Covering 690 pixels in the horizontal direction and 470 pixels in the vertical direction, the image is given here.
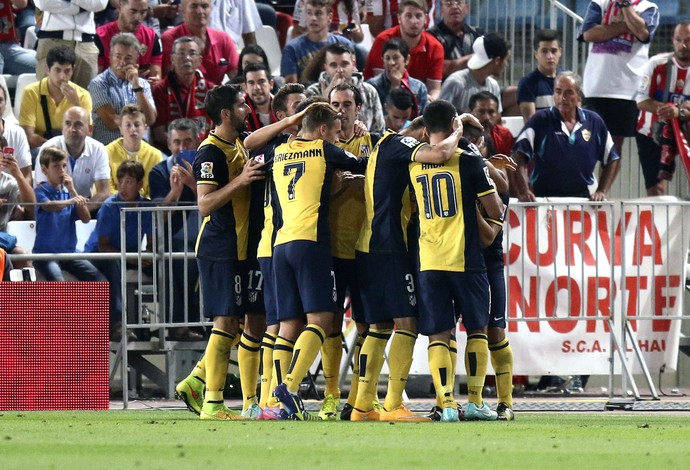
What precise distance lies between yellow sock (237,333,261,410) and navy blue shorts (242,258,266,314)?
0.28m

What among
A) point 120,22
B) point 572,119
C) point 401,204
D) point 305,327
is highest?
point 120,22

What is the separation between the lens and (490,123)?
1515 cm

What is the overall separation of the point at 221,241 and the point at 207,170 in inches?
22.9

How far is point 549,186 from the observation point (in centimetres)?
1495

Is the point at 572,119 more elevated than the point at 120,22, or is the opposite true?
the point at 120,22

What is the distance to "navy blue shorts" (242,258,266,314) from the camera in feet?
36.6

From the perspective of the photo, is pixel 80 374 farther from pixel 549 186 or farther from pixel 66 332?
pixel 549 186

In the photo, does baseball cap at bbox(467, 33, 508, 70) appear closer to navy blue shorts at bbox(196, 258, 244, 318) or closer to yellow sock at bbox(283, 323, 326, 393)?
navy blue shorts at bbox(196, 258, 244, 318)

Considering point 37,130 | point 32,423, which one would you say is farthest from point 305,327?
point 37,130

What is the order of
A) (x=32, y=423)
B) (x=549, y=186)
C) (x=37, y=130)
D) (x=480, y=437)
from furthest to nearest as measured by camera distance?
(x=37, y=130), (x=549, y=186), (x=32, y=423), (x=480, y=437)

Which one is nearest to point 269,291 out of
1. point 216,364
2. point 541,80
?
point 216,364

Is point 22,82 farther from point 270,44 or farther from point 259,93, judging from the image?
point 259,93

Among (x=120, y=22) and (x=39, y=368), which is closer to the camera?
(x=39, y=368)

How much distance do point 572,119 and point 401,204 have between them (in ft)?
15.9
